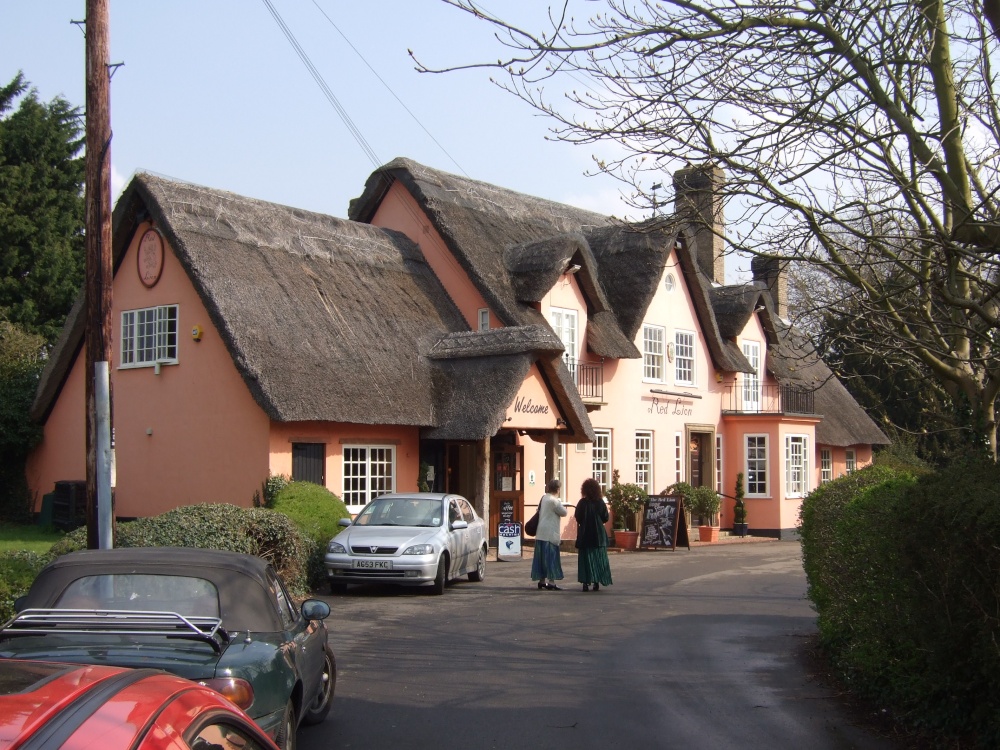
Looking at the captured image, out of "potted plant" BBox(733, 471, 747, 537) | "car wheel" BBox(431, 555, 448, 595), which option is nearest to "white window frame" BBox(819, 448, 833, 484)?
"potted plant" BBox(733, 471, 747, 537)

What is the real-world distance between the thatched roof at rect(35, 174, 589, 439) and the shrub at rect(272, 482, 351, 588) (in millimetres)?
1366

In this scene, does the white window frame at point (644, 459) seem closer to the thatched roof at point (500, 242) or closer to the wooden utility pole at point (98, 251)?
the thatched roof at point (500, 242)

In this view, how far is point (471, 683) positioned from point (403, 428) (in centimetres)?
1359

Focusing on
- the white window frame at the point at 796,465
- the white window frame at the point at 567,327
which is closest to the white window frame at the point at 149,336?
the white window frame at the point at 567,327

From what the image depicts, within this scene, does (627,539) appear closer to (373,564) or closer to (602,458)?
(602,458)

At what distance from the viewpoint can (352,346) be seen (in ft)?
72.4

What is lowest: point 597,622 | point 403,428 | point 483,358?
point 597,622

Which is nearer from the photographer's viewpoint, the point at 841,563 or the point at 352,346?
the point at 841,563

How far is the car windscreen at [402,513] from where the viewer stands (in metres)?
17.0

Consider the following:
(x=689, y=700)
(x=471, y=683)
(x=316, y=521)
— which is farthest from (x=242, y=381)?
(x=689, y=700)

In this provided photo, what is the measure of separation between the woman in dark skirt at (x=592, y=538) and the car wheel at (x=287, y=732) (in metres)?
10.6

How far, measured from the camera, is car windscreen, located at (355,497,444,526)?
16984mm

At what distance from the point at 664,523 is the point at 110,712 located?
77.7 feet

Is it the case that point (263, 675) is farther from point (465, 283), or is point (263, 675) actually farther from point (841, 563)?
point (465, 283)
